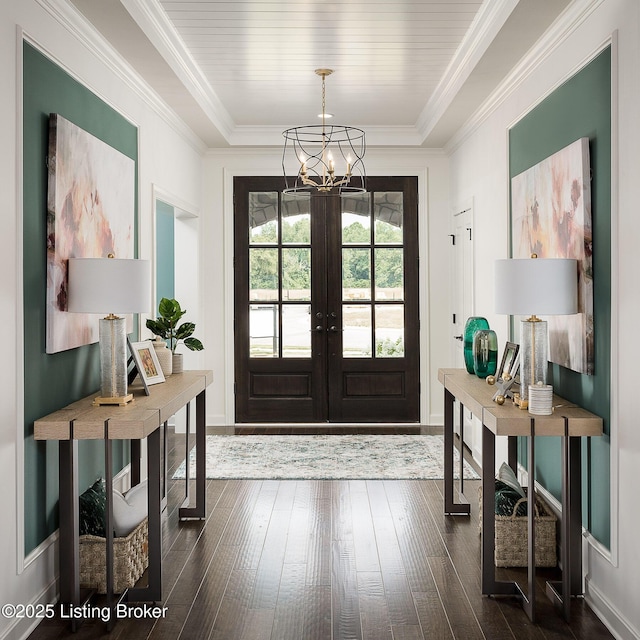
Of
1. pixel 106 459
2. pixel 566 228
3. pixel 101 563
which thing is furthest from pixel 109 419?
pixel 566 228

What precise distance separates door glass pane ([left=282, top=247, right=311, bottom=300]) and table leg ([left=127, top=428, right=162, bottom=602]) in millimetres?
3900

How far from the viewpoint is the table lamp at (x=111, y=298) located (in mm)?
3057

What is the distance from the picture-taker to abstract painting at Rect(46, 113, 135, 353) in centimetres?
307

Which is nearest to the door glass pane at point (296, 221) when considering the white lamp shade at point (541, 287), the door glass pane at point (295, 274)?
the door glass pane at point (295, 274)

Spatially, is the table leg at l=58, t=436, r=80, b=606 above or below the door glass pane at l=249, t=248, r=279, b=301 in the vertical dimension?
below

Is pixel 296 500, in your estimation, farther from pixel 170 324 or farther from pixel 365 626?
pixel 365 626

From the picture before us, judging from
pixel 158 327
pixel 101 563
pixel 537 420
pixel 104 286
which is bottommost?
pixel 101 563

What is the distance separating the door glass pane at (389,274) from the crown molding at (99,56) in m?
2.43

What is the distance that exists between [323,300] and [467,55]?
3.04 m

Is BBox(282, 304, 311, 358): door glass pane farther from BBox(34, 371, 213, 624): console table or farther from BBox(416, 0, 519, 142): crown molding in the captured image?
BBox(34, 371, 213, 624): console table

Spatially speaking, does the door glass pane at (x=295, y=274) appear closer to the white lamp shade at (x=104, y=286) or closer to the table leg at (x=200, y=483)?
the table leg at (x=200, y=483)

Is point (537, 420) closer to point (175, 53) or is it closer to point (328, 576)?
point (328, 576)

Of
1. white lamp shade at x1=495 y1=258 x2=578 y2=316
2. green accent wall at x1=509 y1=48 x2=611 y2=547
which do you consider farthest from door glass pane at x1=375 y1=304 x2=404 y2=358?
white lamp shade at x1=495 y1=258 x2=578 y2=316

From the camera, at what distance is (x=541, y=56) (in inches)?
149
